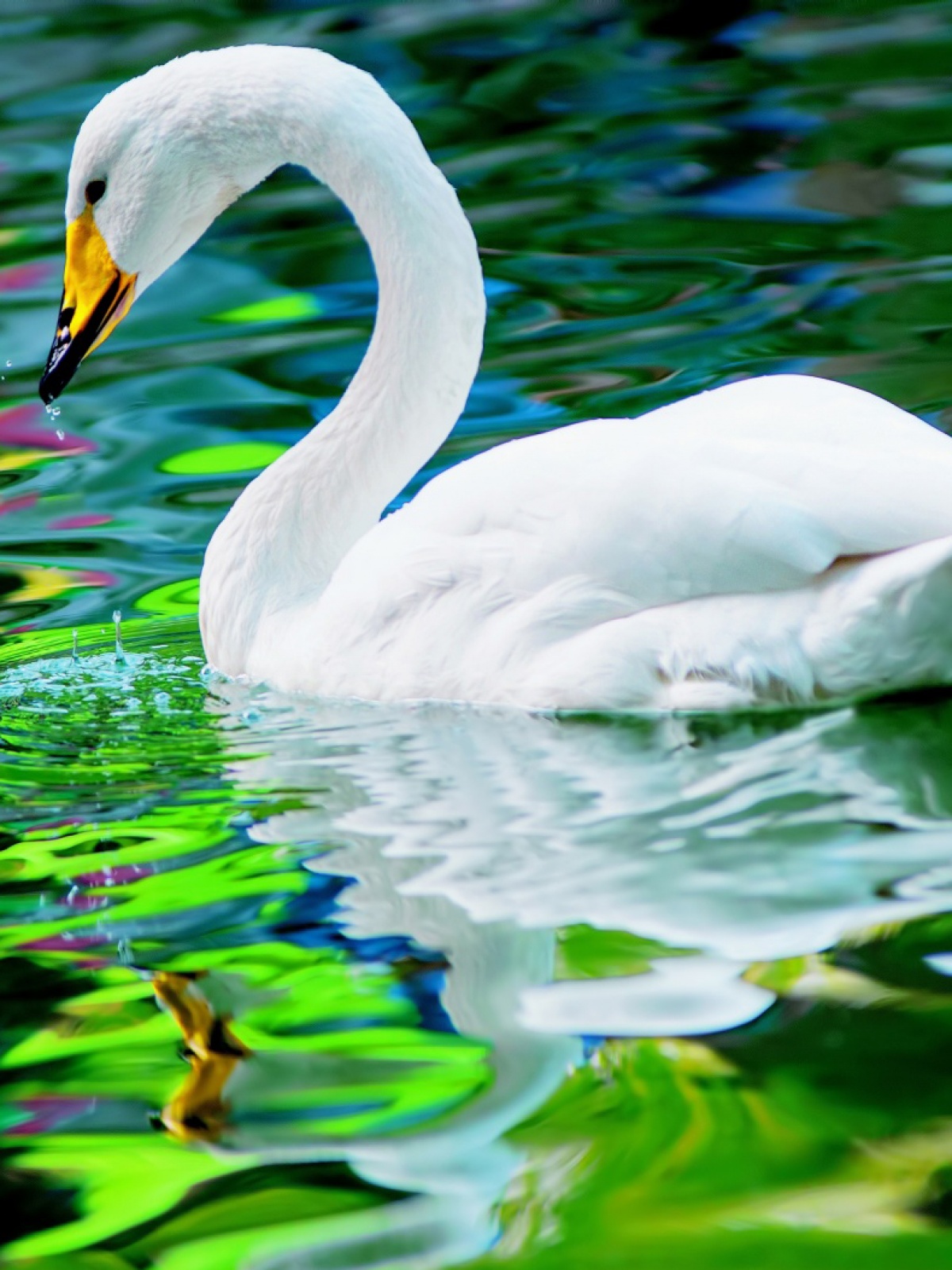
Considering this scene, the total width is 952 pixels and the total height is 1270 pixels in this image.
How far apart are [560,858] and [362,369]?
61.3 inches

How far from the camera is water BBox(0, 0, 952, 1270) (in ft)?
8.09

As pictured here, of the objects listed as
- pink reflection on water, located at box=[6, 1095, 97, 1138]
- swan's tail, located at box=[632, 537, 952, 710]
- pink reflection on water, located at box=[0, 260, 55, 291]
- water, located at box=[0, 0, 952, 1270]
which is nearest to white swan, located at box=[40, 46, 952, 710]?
swan's tail, located at box=[632, 537, 952, 710]

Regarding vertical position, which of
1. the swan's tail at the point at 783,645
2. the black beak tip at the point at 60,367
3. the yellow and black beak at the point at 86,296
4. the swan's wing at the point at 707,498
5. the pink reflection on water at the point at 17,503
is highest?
the yellow and black beak at the point at 86,296

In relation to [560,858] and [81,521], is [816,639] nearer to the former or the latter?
[560,858]

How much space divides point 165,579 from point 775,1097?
10.8 ft

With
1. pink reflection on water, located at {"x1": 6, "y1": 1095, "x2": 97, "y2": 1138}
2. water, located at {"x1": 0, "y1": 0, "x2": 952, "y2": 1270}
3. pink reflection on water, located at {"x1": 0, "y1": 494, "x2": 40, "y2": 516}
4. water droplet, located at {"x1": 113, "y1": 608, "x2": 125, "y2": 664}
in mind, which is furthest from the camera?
pink reflection on water, located at {"x1": 0, "y1": 494, "x2": 40, "y2": 516}

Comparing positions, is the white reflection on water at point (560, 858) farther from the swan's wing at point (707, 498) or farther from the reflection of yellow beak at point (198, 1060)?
the swan's wing at point (707, 498)

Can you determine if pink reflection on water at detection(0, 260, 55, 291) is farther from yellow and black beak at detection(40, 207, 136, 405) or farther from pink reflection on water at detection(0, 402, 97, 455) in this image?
yellow and black beak at detection(40, 207, 136, 405)

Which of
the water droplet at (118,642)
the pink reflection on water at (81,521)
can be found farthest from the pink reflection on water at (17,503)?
the water droplet at (118,642)

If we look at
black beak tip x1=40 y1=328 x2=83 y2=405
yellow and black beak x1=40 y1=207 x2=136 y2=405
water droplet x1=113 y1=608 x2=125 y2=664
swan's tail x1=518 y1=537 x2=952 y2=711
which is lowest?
water droplet x1=113 y1=608 x2=125 y2=664

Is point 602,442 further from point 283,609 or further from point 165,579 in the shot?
point 165,579

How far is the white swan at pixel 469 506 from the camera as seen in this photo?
3.54 m

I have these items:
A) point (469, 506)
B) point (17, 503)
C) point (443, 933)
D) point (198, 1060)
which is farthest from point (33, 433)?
point (198, 1060)

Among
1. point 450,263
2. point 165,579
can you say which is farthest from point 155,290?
point 450,263
